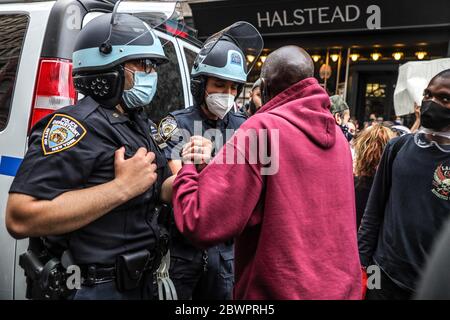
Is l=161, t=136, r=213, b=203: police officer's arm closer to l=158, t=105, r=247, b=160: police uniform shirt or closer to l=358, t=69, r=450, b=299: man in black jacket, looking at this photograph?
l=158, t=105, r=247, b=160: police uniform shirt

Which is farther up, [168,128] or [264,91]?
[264,91]

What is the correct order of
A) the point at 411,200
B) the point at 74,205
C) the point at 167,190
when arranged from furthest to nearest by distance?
the point at 411,200
the point at 167,190
the point at 74,205

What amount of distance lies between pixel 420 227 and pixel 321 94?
1094 millimetres

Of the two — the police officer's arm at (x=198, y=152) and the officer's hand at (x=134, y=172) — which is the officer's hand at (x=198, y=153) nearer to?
the police officer's arm at (x=198, y=152)

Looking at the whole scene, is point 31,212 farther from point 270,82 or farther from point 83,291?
point 270,82

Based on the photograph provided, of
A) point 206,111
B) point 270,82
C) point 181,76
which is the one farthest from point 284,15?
point 270,82

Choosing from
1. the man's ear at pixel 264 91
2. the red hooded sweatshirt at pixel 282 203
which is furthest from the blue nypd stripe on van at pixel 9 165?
the man's ear at pixel 264 91

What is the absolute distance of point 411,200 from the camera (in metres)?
2.45

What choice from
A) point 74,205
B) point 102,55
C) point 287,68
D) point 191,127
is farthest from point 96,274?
point 191,127

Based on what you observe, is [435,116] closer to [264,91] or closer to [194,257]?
[264,91]

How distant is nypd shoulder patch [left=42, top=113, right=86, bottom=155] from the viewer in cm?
170

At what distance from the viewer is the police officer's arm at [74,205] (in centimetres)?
165

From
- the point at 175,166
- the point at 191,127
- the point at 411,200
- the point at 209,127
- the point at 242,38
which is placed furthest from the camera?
the point at 242,38

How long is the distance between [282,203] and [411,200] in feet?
3.84
